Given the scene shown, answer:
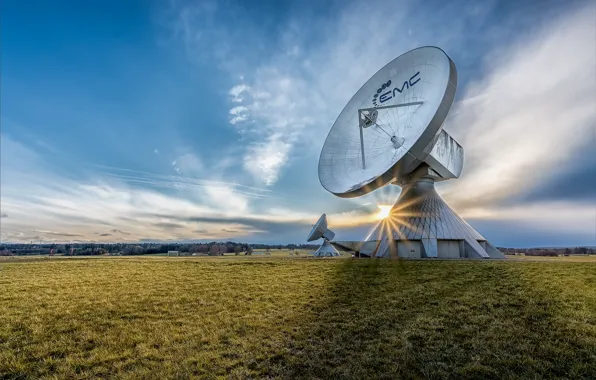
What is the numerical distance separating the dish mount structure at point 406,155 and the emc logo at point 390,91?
0.08 meters

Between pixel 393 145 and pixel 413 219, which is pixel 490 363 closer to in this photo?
pixel 393 145

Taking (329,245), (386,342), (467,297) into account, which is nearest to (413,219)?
(329,245)

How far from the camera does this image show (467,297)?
435 inches

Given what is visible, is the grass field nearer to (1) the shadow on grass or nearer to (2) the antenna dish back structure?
(1) the shadow on grass

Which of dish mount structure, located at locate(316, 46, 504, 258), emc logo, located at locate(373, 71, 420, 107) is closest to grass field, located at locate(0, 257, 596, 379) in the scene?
dish mount structure, located at locate(316, 46, 504, 258)

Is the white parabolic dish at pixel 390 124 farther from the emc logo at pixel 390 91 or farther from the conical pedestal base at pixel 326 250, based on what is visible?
the conical pedestal base at pixel 326 250

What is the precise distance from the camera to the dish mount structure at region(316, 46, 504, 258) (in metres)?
20.9

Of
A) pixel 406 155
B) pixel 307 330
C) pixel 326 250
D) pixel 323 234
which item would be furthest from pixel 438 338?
pixel 326 250

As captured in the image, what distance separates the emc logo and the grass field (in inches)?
594

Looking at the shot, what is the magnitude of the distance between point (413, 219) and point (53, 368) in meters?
28.4

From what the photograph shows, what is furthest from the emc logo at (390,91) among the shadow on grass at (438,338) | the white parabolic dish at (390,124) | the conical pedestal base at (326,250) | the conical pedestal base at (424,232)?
the conical pedestal base at (326,250)

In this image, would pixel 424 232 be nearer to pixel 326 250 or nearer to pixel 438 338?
pixel 326 250

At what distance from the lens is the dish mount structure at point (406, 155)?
20859mm

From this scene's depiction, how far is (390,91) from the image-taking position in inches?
1014
